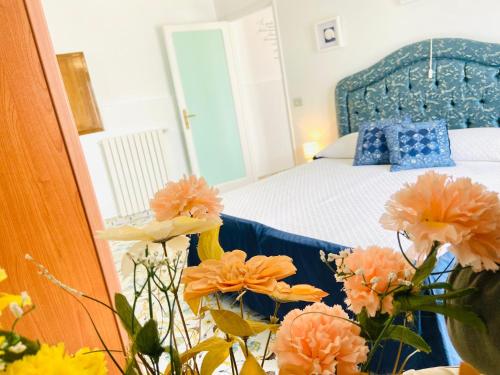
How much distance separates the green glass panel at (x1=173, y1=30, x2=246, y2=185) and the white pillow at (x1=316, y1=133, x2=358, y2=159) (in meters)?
Result: 1.98

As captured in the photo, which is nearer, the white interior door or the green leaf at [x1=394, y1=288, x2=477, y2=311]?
the green leaf at [x1=394, y1=288, x2=477, y2=311]

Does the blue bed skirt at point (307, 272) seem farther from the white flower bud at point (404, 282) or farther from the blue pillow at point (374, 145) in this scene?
the blue pillow at point (374, 145)

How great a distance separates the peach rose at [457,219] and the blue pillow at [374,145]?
271 centimetres

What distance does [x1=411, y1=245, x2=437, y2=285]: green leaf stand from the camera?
350 millimetres

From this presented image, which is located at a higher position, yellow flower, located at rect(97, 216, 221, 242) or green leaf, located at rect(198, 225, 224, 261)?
yellow flower, located at rect(97, 216, 221, 242)

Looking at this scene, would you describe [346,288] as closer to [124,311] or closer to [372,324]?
[372,324]

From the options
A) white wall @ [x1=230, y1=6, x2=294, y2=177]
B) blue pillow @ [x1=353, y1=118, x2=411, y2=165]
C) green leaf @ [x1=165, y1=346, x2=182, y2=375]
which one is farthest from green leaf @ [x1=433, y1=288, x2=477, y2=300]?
white wall @ [x1=230, y1=6, x2=294, y2=177]

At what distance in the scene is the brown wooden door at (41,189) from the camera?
2.84 ft

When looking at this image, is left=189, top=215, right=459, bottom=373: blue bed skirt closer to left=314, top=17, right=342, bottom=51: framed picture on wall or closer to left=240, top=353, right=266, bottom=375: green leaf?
left=240, top=353, right=266, bottom=375: green leaf

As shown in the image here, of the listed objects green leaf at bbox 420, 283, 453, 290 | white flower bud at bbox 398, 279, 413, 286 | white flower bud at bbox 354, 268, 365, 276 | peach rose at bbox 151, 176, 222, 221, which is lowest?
green leaf at bbox 420, 283, 453, 290

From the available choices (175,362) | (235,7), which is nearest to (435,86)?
(235,7)

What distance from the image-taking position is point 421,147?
2.65 metres

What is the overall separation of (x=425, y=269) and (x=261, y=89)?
5.47 m

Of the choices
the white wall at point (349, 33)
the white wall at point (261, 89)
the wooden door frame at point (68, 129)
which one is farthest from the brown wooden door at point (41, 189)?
the white wall at point (261, 89)
